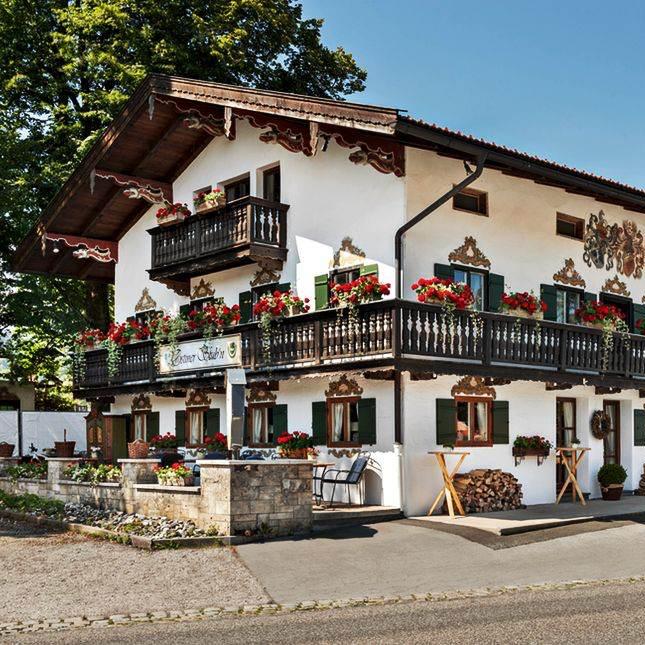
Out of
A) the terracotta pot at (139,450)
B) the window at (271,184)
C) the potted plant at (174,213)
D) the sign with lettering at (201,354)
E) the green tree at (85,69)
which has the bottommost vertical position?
the terracotta pot at (139,450)

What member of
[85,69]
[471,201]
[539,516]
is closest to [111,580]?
[539,516]

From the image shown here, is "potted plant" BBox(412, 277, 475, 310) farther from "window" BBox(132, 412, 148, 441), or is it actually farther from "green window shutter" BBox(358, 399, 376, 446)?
"window" BBox(132, 412, 148, 441)

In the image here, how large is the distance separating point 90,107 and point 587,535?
20501mm

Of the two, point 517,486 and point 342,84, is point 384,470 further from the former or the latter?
point 342,84

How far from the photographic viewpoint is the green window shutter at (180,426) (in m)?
23.3

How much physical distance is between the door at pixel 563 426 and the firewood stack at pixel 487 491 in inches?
94.9

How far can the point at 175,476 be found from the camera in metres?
15.8

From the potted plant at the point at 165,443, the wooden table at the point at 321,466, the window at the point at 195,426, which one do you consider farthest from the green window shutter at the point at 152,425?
the wooden table at the point at 321,466

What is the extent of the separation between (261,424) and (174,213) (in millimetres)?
5494

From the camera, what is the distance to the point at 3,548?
14.7 m

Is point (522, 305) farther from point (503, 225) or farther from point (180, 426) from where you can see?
point (180, 426)

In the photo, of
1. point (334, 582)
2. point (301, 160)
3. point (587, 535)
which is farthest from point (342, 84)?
point (334, 582)

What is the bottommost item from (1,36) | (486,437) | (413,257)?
(486,437)

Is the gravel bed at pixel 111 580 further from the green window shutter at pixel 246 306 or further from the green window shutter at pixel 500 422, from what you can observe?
the green window shutter at pixel 246 306
